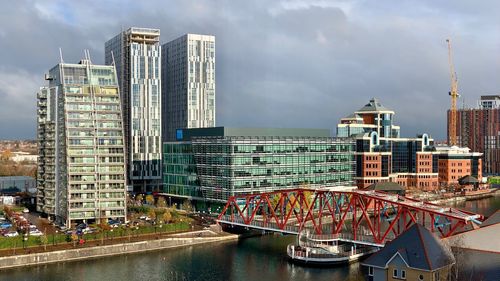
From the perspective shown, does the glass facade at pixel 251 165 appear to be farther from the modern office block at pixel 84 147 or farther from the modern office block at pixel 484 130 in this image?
the modern office block at pixel 484 130

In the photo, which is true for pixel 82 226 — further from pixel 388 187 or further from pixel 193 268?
pixel 388 187

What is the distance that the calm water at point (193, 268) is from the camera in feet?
152

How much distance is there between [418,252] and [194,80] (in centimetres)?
9000

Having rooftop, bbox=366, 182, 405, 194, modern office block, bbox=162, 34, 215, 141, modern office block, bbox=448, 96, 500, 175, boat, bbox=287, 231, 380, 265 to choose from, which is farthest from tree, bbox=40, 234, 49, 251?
modern office block, bbox=448, 96, 500, 175

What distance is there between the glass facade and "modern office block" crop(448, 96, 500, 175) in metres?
88.6

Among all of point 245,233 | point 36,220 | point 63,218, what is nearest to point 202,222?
point 245,233

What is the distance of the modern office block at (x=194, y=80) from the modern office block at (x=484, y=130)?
86.9 m

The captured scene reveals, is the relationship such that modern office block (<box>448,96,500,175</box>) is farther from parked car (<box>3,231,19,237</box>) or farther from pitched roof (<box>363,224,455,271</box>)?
pitched roof (<box>363,224,455,271</box>)

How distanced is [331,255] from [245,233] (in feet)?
53.2

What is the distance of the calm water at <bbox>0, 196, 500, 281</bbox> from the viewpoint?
152ft

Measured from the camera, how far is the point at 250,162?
242 ft

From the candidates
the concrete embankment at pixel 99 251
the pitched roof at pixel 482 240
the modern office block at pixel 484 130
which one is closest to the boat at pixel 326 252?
the concrete embankment at pixel 99 251

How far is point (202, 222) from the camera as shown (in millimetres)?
67938

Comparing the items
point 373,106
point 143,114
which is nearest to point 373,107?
point 373,106
